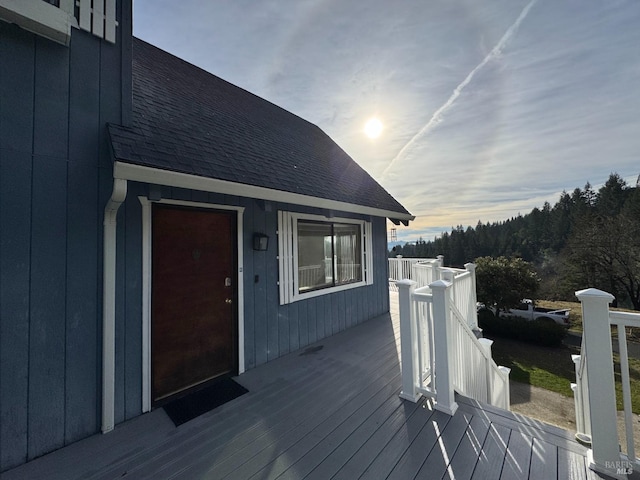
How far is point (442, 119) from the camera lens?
8.39 m

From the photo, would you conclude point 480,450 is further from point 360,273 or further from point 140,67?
point 140,67

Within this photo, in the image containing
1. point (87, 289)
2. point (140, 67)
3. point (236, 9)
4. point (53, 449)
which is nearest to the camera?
point (53, 449)

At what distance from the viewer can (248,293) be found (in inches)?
137

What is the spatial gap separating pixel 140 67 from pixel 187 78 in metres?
0.96

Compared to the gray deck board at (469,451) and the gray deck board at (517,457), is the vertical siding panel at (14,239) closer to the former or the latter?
the gray deck board at (469,451)

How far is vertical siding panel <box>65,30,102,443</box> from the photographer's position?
2135 millimetres

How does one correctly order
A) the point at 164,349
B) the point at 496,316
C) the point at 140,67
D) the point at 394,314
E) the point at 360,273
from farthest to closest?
1. the point at 496,316
2. the point at 394,314
3. the point at 360,273
4. the point at 140,67
5. the point at 164,349

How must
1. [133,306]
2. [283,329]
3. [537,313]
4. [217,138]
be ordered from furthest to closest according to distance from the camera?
1. [537,313]
2. [283,329]
3. [217,138]
4. [133,306]

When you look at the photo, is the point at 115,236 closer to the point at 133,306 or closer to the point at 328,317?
the point at 133,306

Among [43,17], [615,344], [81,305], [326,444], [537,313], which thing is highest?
[43,17]

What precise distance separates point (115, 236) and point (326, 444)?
258cm

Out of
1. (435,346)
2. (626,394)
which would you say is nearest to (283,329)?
(435,346)

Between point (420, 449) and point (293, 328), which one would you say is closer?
point (420, 449)

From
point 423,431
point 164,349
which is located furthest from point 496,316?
point 164,349
